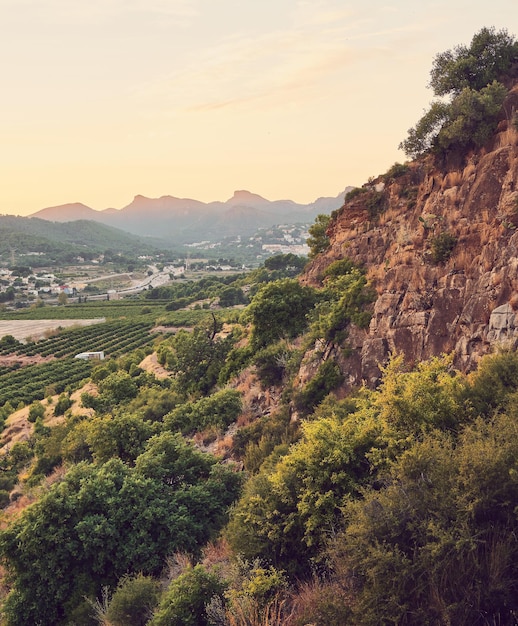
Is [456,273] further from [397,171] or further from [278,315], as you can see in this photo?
[397,171]

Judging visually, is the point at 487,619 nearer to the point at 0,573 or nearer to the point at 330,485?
the point at 330,485

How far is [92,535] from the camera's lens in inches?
357

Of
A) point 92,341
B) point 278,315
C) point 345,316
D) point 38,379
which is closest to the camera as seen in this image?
point 345,316

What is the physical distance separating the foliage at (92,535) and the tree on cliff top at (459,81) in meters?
15.8

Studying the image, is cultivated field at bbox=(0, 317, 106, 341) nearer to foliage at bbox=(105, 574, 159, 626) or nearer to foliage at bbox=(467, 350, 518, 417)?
foliage at bbox=(105, 574, 159, 626)

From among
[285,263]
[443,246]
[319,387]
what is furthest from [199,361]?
[285,263]

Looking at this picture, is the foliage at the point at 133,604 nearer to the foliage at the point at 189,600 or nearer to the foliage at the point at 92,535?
the foliage at the point at 189,600

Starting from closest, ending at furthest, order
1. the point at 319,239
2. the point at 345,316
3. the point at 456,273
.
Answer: the point at 456,273 → the point at 345,316 → the point at 319,239

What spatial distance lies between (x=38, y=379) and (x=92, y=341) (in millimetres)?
17964


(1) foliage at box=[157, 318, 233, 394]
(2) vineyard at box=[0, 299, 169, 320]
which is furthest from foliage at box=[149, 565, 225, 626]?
(2) vineyard at box=[0, 299, 169, 320]

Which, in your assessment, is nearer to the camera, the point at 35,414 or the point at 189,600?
the point at 189,600

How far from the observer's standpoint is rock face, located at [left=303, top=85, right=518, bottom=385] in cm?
1236

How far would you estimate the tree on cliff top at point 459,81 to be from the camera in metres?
18.0

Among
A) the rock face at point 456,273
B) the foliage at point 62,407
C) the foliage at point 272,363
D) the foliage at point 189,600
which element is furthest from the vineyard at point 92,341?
the foliage at point 189,600
